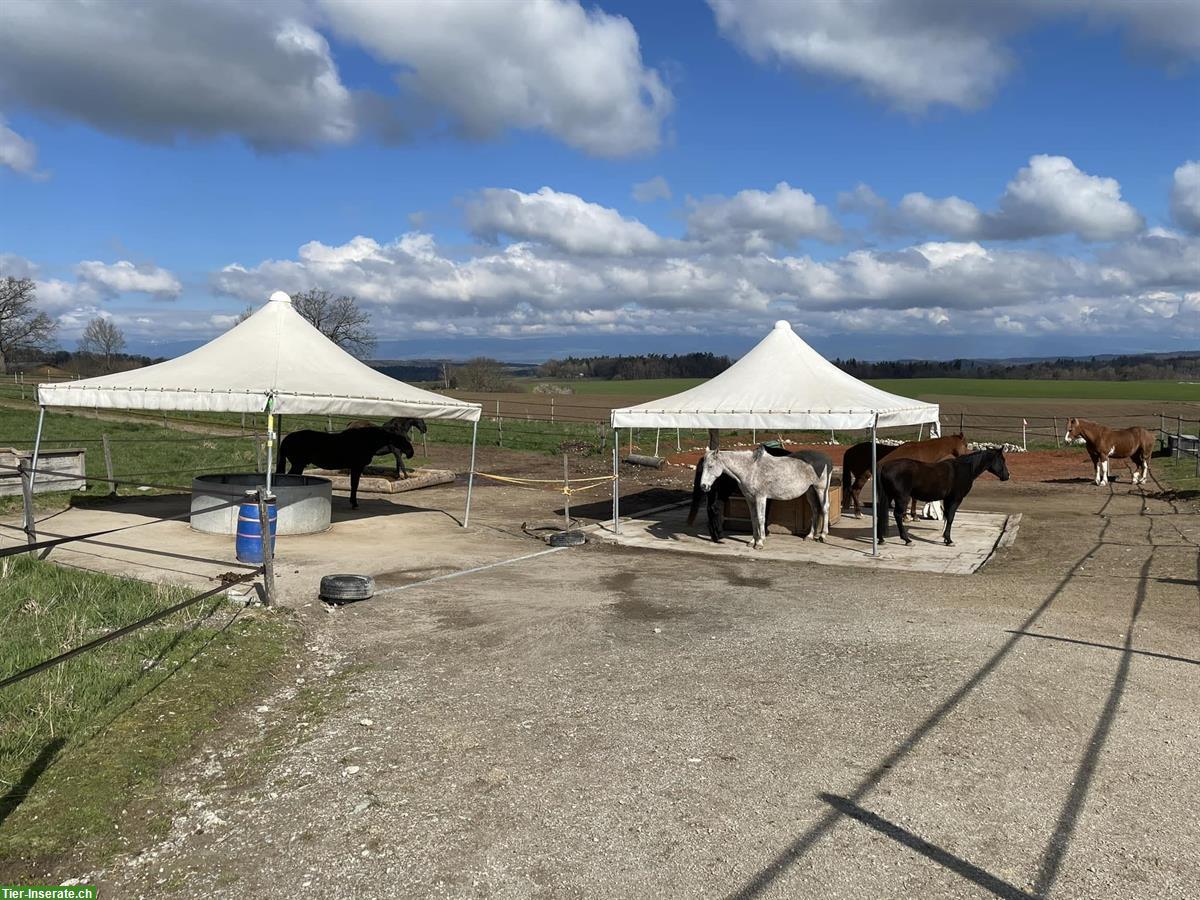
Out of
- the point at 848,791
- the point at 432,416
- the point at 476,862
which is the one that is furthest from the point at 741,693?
the point at 432,416

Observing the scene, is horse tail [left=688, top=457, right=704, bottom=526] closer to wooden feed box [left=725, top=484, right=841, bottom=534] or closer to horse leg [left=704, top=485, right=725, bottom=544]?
horse leg [left=704, top=485, right=725, bottom=544]

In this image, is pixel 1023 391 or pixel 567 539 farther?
pixel 1023 391

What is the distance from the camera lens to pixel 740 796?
4594 millimetres

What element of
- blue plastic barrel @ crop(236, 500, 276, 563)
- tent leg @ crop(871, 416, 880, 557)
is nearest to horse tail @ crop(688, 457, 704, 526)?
tent leg @ crop(871, 416, 880, 557)

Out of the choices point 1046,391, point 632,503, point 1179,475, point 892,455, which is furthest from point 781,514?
point 1046,391

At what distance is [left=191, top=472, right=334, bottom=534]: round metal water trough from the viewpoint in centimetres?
1231

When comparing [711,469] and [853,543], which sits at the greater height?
[711,469]

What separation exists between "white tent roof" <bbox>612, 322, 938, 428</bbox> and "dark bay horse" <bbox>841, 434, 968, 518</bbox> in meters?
0.59

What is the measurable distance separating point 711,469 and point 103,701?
842 centimetres

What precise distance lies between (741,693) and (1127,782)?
2.35 metres

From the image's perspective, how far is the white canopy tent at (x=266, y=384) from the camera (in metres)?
11.5

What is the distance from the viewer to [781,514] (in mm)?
13625

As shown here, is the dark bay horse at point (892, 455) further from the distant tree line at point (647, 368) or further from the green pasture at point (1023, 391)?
the distant tree line at point (647, 368)

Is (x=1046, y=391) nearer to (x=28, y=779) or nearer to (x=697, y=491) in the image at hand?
(x=697, y=491)
